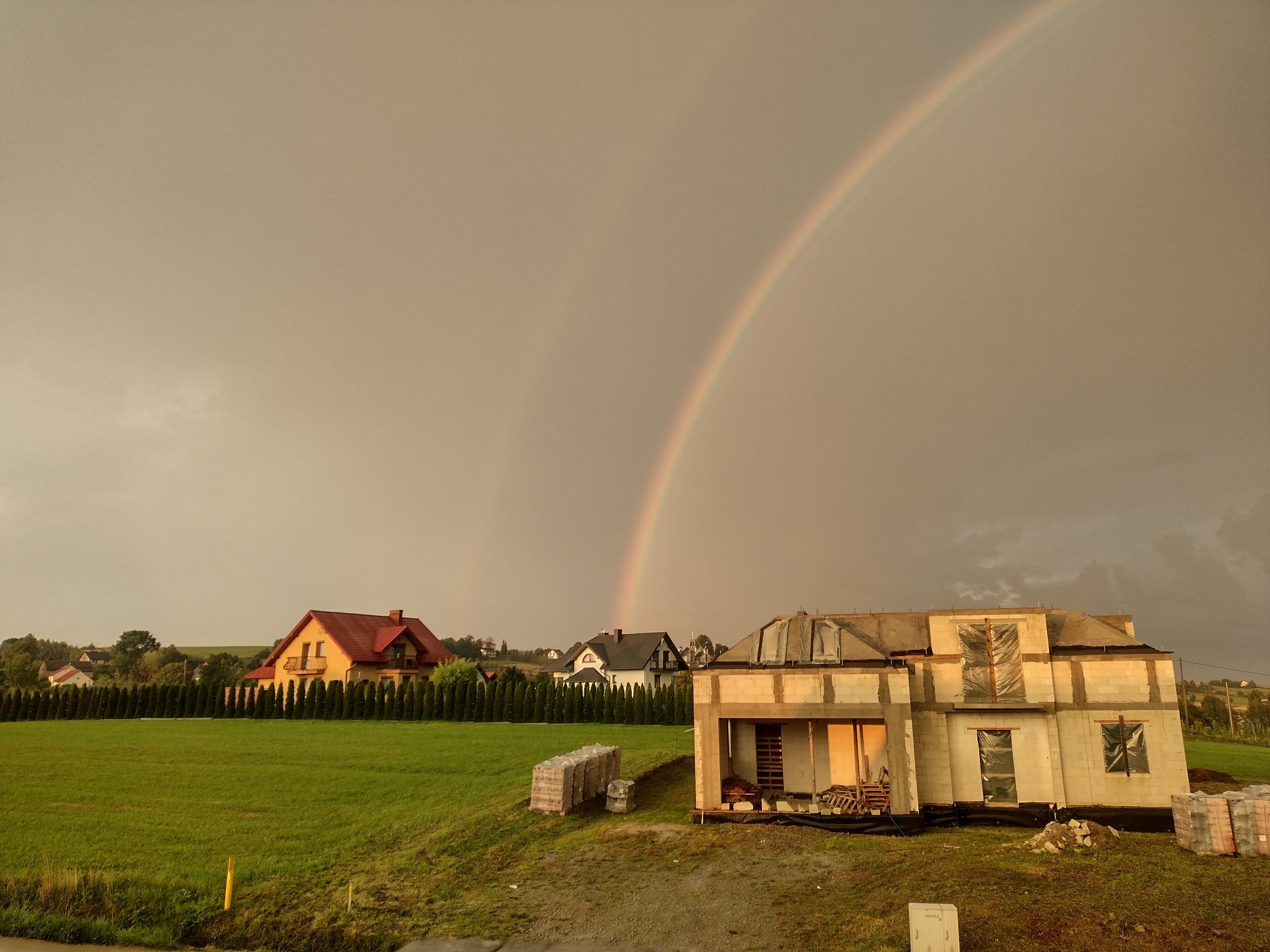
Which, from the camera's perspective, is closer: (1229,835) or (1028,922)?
(1028,922)

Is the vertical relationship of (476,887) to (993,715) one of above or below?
below

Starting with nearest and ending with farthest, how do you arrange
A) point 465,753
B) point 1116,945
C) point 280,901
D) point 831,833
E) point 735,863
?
point 1116,945 < point 280,901 < point 735,863 < point 831,833 < point 465,753

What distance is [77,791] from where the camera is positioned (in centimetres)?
2550

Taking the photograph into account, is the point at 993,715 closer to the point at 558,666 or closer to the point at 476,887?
the point at 476,887

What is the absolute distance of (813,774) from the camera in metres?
25.4

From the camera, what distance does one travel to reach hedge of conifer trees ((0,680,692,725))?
5578 cm

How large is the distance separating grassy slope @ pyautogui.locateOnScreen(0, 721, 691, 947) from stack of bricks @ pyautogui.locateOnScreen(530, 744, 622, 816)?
682mm

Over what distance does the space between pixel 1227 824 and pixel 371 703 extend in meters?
54.1

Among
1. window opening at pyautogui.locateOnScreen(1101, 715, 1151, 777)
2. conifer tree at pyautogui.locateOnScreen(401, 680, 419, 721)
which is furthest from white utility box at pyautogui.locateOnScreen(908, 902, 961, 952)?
conifer tree at pyautogui.locateOnScreen(401, 680, 419, 721)

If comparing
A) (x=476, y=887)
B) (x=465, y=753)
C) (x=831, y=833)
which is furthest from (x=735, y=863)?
(x=465, y=753)

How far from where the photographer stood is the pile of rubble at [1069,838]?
19.0 m

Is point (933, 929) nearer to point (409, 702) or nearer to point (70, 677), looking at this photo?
point (409, 702)

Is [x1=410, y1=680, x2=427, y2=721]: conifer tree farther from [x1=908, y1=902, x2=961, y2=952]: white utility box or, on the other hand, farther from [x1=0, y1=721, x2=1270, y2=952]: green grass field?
[x1=908, y1=902, x2=961, y2=952]: white utility box

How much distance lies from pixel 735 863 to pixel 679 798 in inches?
331
